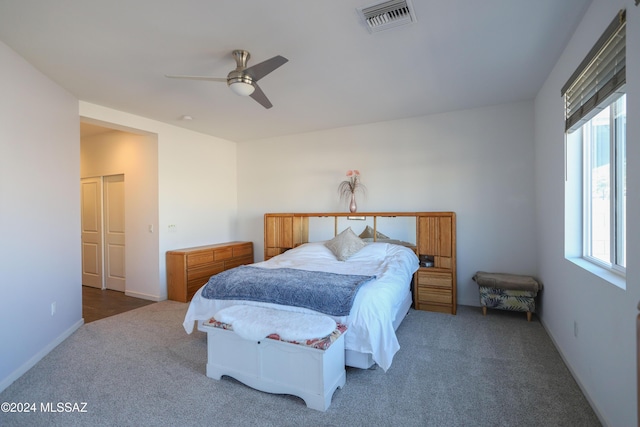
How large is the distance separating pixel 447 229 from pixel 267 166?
129 inches

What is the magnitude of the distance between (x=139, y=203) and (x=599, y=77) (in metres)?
5.44

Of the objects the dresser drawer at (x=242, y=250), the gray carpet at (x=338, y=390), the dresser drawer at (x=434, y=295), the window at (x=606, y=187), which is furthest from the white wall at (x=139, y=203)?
the window at (x=606, y=187)

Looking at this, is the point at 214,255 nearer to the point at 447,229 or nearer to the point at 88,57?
the point at 88,57

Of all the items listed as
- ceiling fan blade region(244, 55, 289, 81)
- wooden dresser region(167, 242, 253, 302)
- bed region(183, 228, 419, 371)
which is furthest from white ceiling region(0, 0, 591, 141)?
wooden dresser region(167, 242, 253, 302)

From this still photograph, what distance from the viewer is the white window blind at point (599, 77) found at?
5.76ft

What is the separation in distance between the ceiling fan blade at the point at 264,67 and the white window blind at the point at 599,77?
6.47ft

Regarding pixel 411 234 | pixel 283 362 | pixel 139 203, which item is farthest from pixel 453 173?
pixel 139 203

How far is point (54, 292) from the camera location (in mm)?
3201

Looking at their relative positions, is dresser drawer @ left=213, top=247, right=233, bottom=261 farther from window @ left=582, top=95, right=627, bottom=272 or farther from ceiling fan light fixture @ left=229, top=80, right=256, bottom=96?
window @ left=582, top=95, right=627, bottom=272

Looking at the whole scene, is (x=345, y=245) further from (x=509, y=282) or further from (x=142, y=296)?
(x=142, y=296)

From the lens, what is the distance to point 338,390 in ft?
7.67

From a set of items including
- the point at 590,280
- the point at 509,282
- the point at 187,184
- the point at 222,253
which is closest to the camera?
the point at 590,280

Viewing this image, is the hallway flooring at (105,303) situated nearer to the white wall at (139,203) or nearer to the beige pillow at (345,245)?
the white wall at (139,203)

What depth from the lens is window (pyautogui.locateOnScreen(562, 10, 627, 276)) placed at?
1.86 metres
